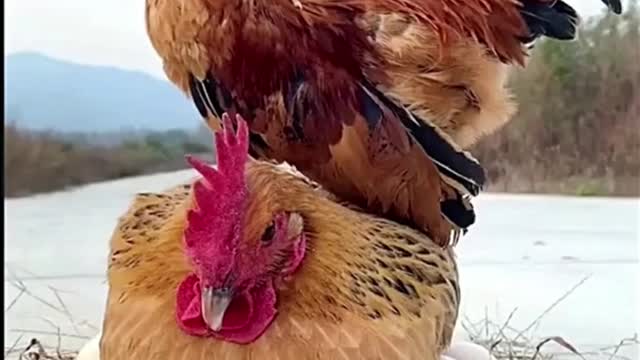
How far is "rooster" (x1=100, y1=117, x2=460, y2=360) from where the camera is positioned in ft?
2.87

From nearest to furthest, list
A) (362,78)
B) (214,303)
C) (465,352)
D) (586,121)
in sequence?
(214,303), (362,78), (465,352), (586,121)

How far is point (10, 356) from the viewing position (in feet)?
4.39

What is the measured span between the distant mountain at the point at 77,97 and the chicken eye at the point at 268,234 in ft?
1.25

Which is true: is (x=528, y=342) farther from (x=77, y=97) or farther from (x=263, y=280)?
(x=77, y=97)

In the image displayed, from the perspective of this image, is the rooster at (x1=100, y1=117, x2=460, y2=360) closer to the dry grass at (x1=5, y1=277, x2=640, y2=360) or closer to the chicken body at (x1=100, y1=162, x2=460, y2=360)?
the chicken body at (x1=100, y1=162, x2=460, y2=360)

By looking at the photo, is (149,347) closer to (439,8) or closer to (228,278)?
(228,278)

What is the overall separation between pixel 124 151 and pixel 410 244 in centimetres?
46

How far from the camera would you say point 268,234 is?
35.3 inches

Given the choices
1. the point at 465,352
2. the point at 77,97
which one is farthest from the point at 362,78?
the point at 77,97

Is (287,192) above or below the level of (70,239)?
above

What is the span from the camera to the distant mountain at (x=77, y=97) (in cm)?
124

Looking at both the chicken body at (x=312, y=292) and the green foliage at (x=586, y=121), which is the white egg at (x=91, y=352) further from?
the green foliage at (x=586, y=121)

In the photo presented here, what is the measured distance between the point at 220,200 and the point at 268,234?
6 centimetres

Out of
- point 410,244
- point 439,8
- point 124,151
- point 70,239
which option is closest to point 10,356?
point 70,239
